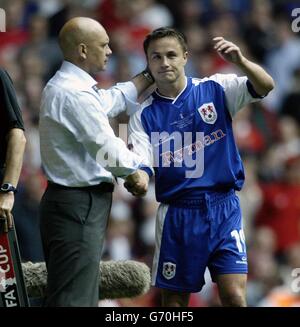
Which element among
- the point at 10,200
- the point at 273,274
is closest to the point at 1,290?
the point at 10,200

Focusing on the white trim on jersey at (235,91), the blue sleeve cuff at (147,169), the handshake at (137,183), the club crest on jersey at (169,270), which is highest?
the white trim on jersey at (235,91)

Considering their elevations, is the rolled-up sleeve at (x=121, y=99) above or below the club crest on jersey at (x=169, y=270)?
above

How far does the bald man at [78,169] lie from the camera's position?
6496 mm

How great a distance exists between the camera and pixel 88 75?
22.2 ft

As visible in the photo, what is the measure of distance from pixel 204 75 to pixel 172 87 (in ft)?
17.4

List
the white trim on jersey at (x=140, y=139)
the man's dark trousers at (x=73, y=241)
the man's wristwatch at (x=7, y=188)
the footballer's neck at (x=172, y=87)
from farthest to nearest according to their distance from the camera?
the footballer's neck at (x=172, y=87) < the white trim on jersey at (x=140, y=139) < the man's dark trousers at (x=73, y=241) < the man's wristwatch at (x=7, y=188)

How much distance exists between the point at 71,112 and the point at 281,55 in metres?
6.71

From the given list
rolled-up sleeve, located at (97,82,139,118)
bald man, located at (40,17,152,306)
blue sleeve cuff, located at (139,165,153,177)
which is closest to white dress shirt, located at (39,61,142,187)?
bald man, located at (40,17,152,306)

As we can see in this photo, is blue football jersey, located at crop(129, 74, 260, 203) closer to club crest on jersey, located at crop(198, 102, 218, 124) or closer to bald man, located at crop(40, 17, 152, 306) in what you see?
club crest on jersey, located at crop(198, 102, 218, 124)

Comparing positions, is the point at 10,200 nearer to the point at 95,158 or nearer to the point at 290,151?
the point at 95,158

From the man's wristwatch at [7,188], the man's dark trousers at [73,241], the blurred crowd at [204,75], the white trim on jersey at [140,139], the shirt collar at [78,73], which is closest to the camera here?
the man's wristwatch at [7,188]

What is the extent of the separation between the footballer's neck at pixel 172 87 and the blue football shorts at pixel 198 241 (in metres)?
0.59

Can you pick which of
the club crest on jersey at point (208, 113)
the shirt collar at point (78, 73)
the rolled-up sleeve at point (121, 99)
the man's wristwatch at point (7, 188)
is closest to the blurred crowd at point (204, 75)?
the rolled-up sleeve at point (121, 99)

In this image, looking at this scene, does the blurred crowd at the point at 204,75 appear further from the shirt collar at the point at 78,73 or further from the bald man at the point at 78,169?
the shirt collar at the point at 78,73
